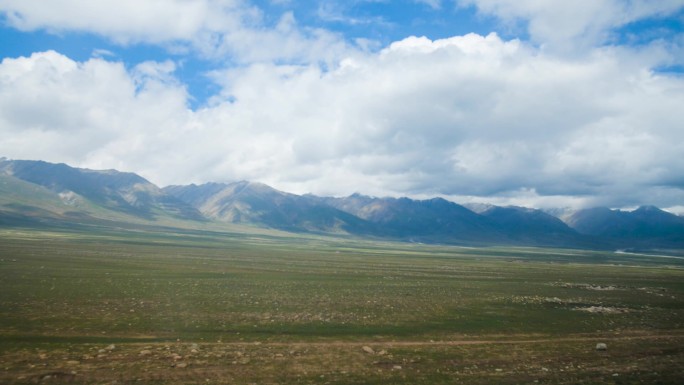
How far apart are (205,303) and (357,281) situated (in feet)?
91.0

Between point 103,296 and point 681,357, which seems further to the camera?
point 103,296

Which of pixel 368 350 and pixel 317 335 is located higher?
pixel 368 350

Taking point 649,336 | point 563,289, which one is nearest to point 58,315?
point 649,336

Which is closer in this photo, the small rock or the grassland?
the grassland

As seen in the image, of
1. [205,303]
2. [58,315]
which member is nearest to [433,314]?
[205,303]

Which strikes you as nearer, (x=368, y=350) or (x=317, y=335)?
(x=368, y=350)

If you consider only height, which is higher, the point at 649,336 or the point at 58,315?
the point at 649,336

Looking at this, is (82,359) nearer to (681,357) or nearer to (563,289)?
(681,357)

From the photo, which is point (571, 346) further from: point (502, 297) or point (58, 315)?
point (58, 315)

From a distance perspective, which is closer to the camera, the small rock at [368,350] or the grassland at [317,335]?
the grassland at [317,335]

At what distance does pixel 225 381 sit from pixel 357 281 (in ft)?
141

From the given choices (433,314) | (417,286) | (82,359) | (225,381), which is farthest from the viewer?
(417,286)

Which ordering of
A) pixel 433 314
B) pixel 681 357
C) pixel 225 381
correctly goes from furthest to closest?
pixel 433 314
pixel 681 357
pixel 225 381

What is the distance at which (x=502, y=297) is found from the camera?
155 feet
